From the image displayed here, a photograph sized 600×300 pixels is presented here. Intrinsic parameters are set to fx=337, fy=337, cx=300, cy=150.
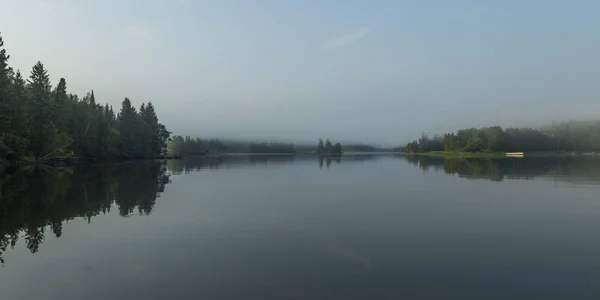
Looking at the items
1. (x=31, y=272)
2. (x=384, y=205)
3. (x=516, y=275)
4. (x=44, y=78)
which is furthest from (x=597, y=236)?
(x=44, y=78)

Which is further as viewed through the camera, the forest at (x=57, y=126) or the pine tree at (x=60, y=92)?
the pine tree at (x=60, y=92)

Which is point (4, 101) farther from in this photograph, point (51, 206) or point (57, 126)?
point (51, 206)

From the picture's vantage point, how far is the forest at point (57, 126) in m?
65.0

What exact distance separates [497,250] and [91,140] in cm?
12542

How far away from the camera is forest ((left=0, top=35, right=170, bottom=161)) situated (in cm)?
6500

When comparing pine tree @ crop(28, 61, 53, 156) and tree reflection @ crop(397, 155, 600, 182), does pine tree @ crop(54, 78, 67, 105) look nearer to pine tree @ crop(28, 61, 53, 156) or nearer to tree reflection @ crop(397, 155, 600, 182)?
pine tree @ crop(28, 61, 53, 156)

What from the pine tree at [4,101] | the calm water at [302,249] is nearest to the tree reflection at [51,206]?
the calm water at [302,249]

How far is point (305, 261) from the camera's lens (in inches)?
494

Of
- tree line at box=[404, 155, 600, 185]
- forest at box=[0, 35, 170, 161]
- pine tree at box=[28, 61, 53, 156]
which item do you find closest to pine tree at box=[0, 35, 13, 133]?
forest at box=[0, 35, 170, 161]

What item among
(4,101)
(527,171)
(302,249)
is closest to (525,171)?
(527,171)

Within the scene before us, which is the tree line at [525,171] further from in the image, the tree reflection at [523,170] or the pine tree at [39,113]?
the pine tree at [39,113]

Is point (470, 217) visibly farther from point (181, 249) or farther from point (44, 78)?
point (44, 78)

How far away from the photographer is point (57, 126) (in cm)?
9188

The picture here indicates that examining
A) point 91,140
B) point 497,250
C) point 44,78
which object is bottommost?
point 497,250
